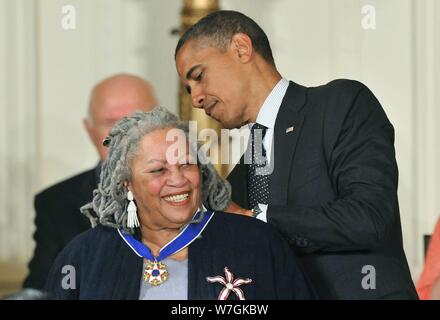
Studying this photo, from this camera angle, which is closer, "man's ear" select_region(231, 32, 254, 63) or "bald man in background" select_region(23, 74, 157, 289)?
"man's ear" select_region(231, 32, 254, 63)

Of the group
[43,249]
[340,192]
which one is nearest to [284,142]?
[340,192]

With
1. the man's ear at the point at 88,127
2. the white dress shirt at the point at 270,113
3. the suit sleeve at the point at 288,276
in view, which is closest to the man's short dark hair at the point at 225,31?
the white dress shirt at the point at 270,113

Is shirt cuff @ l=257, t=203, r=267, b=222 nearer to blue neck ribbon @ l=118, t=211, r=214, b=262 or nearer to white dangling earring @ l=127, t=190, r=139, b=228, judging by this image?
blue neck ribbon @ l=118, t=211, r=214, b=262

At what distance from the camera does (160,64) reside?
6.01 m

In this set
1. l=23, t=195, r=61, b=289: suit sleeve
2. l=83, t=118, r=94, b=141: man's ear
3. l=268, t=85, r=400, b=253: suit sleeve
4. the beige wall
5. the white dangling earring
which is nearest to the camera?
l=268, t=85, r=400, b=253: suit sleeve

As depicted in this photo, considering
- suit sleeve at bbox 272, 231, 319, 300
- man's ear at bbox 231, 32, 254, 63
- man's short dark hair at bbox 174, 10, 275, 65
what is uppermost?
man's short dark hair at bbox 174, 10, 275, 65

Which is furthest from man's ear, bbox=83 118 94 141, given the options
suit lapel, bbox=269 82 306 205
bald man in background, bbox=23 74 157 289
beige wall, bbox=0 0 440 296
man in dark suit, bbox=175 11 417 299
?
suit lapel, bbox=269 82 306 205

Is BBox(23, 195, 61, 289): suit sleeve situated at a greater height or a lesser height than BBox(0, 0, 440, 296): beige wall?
lesser

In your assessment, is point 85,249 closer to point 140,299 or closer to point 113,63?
point 140,299

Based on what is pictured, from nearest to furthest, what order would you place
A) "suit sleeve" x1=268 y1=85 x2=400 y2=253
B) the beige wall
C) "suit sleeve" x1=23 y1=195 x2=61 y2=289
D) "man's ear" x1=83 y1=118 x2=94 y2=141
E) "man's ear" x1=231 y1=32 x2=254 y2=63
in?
"suit sleeve" x1=268 y1=85 x2=400 y2=253 → "man's ear" x1=231 y1=32 x2=254 y2=63 → "suit sleeve" x1=23 y1=195 x2=61 y2=289 → "man's ear" x1=83 y1=118 x2=94 y2=141 → the beige wall

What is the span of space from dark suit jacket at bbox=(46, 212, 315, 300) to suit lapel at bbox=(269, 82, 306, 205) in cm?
12

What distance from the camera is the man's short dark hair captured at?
3.97 meters

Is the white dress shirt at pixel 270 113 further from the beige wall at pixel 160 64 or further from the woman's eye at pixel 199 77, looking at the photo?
the beige wall at pixel 160 64

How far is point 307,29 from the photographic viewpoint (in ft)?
20.0
